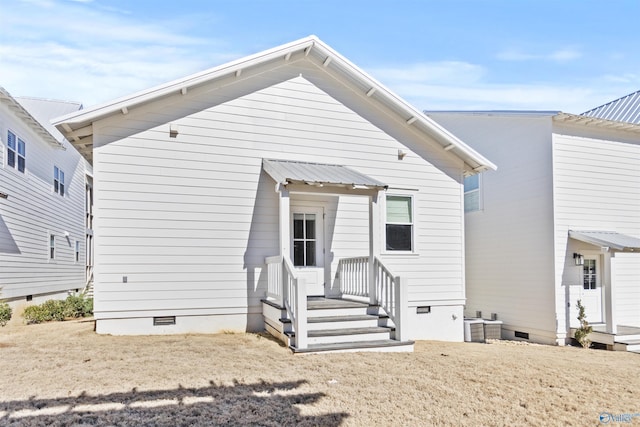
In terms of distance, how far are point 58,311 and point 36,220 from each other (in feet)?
15.6

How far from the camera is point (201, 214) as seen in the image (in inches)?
353

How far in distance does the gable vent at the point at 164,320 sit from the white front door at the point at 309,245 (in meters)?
2.65

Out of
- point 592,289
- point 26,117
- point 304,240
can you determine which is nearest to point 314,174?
point 304,240

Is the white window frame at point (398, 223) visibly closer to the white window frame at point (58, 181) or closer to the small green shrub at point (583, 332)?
the small green shrub at point (583, 332)

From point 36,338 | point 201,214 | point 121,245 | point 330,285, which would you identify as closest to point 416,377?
point 330,285

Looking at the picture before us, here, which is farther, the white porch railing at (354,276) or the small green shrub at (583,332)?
the small green shrub at (583,332)

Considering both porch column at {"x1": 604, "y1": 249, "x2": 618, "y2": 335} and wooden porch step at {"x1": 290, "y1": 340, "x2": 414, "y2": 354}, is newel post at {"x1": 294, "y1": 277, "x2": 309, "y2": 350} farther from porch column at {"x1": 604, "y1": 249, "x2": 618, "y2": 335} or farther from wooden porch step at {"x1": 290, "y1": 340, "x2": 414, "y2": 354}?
porch column at {"x1": 604, "y1": 249, "x2": 618, "y2": 335}

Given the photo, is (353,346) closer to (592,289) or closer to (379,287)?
(379,287)

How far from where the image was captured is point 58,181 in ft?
64.1

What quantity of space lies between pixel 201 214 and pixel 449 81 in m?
10.3

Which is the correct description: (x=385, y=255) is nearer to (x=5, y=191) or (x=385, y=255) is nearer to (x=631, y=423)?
(x=631, y=423)

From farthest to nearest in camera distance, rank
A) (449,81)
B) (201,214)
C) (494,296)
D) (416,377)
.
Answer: (449,81), (494,296), (201,214), (416,377)

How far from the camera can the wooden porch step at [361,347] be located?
23.3 feet

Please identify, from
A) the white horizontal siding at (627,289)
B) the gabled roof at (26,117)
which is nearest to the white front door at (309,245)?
the white horizontal siding at (627,289)
